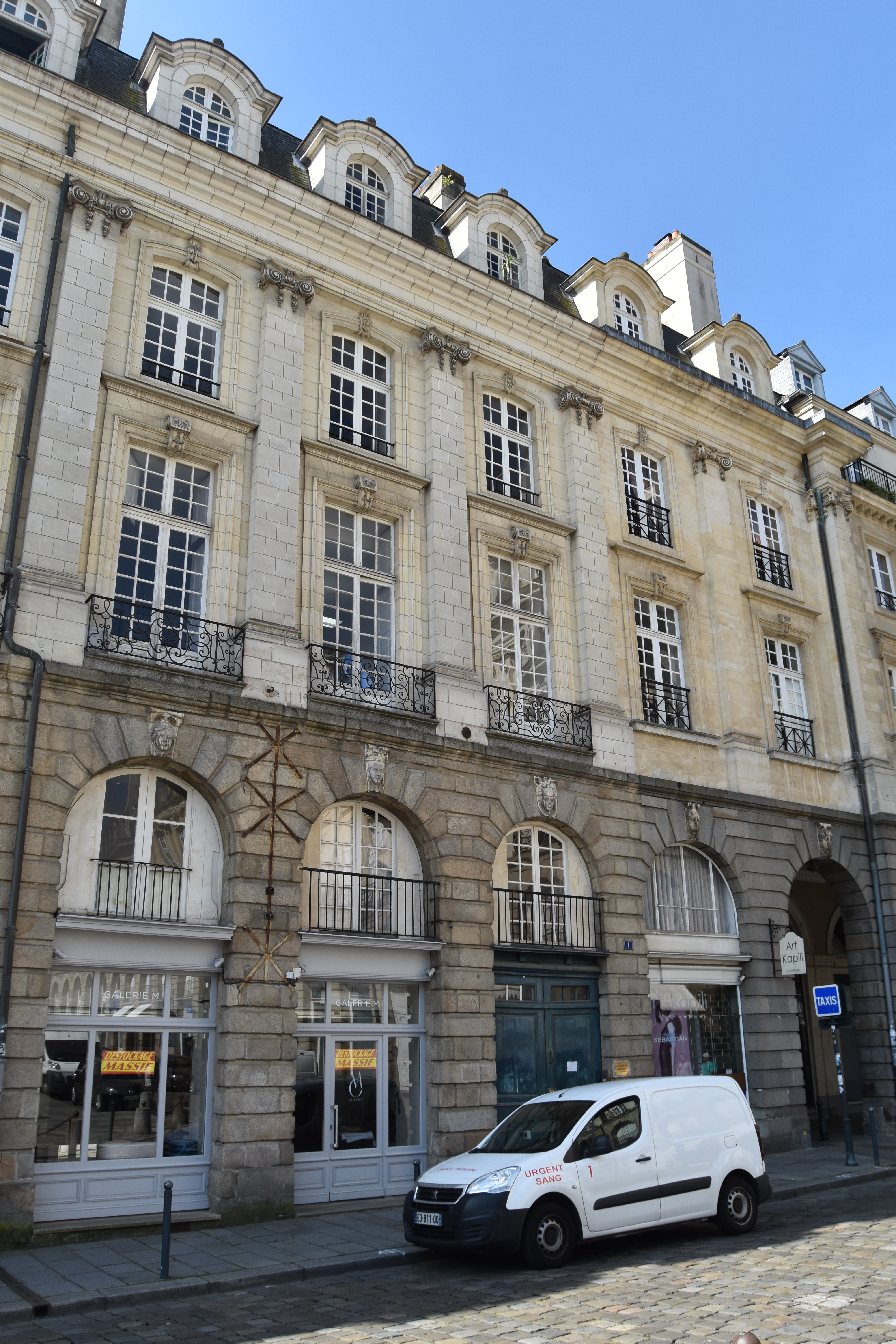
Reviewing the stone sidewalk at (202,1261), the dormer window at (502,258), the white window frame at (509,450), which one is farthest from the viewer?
the dormer window at (502,258)

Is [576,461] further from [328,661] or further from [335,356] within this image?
[328,661]

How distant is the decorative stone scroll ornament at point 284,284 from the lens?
1711 centimetres

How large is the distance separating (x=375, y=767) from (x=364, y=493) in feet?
15.2

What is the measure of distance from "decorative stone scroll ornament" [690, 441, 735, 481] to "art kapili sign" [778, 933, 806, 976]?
32.6ft

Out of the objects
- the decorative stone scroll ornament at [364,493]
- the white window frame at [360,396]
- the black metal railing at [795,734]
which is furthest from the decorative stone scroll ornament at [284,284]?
the black metal railing at [795,734]

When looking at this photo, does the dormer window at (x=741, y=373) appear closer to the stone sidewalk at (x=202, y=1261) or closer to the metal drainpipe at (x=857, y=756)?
the metal drainpipe at (x=857, y=756)

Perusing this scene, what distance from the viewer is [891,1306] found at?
27.0ft

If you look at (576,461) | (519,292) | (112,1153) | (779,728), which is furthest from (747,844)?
(112,1153)

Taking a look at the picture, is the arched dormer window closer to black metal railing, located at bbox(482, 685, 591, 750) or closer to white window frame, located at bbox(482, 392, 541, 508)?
black metal railing, located at bbox(482, 685, 591, 750)

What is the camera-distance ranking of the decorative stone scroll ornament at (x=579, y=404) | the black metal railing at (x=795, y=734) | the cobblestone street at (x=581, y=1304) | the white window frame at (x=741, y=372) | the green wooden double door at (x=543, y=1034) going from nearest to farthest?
the cobblestone street at (x=581, y=1304)
the green wooden double door at (x=543, y=1034)
the decorative stone scroll ornament at (x=579, y=404)
the black metal railing at (x=795, y=734)
the white window frame at (x=741, y=372)

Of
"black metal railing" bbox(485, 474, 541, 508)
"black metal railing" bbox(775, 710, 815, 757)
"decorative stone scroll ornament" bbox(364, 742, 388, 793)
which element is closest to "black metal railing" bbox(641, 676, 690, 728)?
"black metal railing" bbox(775, 710, 815, 757)

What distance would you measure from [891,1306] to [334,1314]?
4418 millimetres

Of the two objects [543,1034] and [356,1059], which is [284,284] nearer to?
[356,1059]

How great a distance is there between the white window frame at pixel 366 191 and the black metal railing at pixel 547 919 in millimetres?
12371
